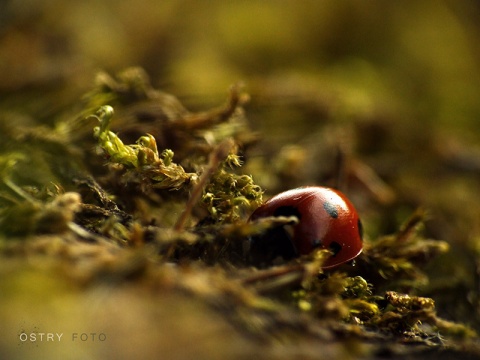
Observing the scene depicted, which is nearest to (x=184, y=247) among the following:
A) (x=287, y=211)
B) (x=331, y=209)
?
(x=287, y=211)

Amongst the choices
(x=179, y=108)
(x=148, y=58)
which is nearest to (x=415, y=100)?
(x=148, y=58)

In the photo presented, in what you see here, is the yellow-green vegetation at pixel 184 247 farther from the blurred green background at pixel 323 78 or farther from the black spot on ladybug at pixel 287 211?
the blurred green background at pixel 323 78

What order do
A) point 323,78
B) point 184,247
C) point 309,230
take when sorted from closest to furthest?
point 184,247 < point 309,230 < point 323,78

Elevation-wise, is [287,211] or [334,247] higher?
[287,211]

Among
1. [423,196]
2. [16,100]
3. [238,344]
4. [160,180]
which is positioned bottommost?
[238,344]

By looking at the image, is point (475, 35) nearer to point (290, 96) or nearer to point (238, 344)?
point (290, 96)

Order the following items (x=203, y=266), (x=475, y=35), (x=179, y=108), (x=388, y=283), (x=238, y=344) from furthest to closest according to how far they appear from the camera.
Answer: (x=475, y=35) < (x=179, y=108) < (x=388, y=283) < (x=203, y=266) < (x=238, y=344)

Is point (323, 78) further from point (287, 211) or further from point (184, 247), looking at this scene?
point (184, 247)

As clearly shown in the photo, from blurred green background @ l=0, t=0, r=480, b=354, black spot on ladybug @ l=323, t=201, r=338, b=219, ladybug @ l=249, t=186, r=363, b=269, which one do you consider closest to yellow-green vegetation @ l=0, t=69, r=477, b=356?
ladybug @ l=249, t=186, r=363, b=269
